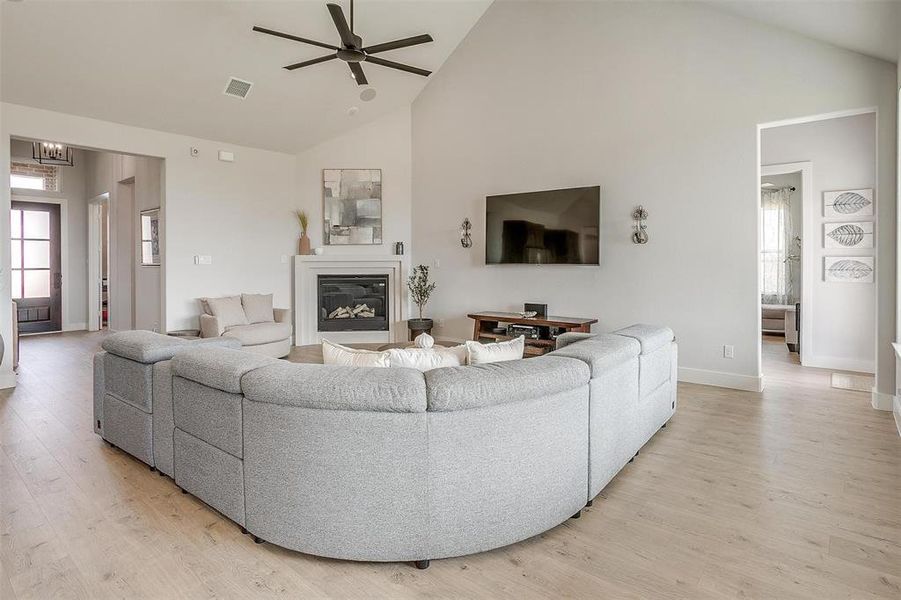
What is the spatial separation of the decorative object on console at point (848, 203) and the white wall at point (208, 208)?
261 inches

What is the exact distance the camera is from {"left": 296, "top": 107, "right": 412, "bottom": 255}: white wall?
7.07 meters

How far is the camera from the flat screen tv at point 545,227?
527 centimetres

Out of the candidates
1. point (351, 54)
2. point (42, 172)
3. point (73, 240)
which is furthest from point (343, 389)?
point (42, 172)

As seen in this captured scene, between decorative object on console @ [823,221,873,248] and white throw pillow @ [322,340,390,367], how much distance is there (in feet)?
18.9

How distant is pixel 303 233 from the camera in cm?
706

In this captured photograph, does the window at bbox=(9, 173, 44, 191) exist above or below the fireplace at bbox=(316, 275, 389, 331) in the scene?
above

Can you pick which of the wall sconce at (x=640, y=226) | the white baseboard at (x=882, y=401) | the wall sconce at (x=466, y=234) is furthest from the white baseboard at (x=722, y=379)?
the wall sconce at (x=466, y=234)

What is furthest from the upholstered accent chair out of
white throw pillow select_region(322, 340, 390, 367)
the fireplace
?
white throw pillow select_region(322, 340, 390, 367)

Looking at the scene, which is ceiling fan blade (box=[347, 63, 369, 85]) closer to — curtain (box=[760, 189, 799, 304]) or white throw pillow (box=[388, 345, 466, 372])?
white throw pillow (box=[388, 345, 466, 372])

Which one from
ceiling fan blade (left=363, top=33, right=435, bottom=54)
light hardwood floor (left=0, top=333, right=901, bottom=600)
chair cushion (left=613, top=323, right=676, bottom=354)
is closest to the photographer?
light hardwood floor (left=0, top=333, right=901, bottom=600)

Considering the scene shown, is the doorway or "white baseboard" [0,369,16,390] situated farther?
the doorway

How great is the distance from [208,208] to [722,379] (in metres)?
6.02

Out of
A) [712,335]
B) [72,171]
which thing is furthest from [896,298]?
[72,171]

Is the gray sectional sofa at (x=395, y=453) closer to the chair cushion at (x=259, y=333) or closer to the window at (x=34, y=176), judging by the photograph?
the chair cushion at (x=259, y=333)
